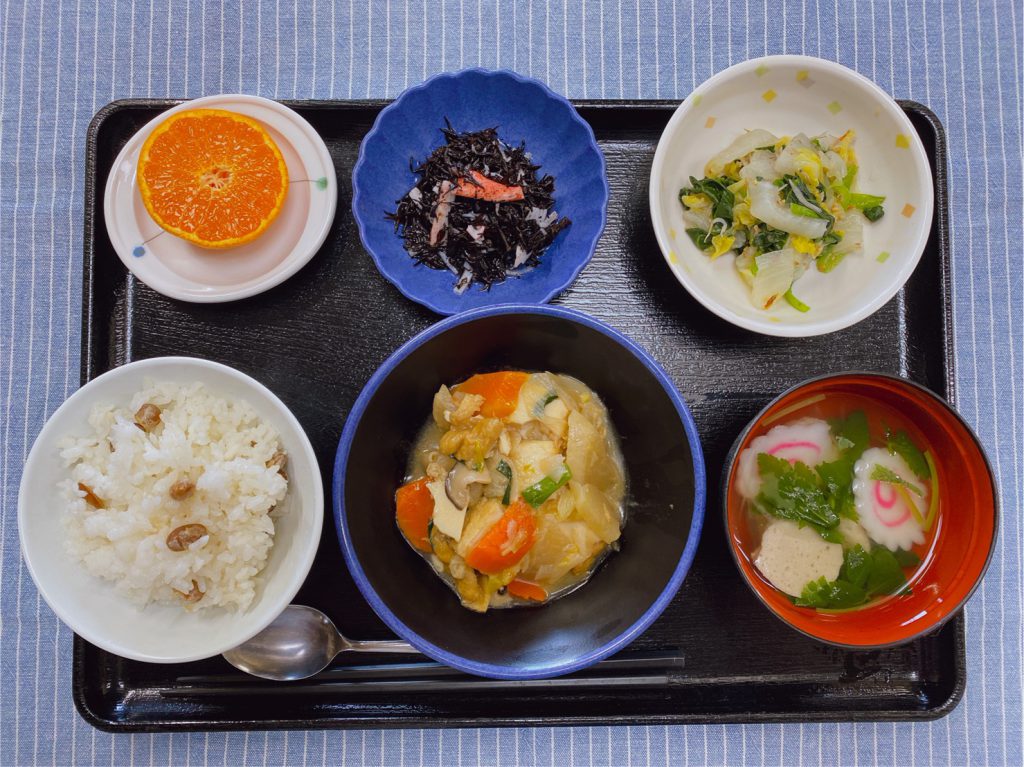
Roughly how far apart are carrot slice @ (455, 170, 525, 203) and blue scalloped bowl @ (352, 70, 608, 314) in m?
0.14

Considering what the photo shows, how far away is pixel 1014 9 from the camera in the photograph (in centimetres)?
233

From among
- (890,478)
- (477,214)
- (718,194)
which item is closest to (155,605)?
(477,214)

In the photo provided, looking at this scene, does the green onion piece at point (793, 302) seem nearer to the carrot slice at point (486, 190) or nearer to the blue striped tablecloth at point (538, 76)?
the blue striped tablecloth at point (538, 76)

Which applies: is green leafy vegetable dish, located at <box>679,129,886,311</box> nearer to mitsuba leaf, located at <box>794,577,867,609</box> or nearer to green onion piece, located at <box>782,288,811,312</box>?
green onion piece, located at <box>782,288,811,312</box>

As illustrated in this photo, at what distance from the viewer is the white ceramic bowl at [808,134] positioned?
1.95 metres

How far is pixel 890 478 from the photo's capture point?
6.44ft

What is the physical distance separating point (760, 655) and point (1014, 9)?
83.1 inches

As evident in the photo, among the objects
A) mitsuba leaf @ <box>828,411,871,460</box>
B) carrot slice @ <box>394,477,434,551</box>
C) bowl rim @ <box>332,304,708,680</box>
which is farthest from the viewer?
mitsuba leaf @ <box>828,411,871,460</box>

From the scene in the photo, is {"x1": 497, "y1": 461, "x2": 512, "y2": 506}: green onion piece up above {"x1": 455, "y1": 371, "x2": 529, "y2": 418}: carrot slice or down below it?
below

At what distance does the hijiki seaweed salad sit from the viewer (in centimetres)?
206

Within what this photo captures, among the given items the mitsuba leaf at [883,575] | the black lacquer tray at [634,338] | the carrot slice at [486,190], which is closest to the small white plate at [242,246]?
the black lacquer tray at [634,338]

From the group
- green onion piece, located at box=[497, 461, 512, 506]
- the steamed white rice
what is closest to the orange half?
the steamed white rice

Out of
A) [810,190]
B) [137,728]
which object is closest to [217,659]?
[137,728]

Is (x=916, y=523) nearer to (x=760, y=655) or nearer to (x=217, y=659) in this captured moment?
(x=760, y=655)
